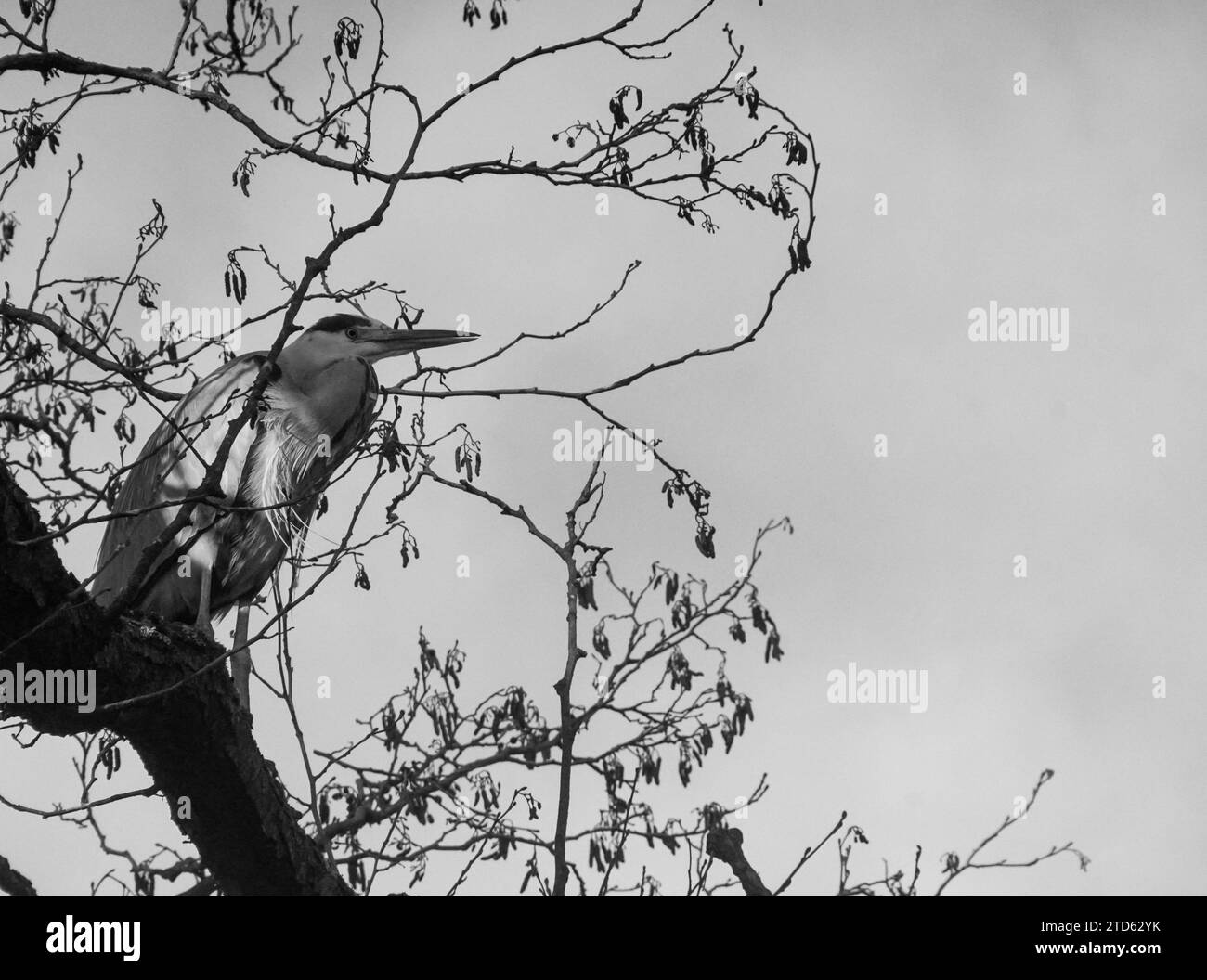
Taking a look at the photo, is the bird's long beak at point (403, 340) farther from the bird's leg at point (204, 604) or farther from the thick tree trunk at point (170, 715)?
the thick tree trunk at point (170, 715)

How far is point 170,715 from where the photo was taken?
318cm

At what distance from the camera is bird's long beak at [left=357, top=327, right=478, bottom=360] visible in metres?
5.87

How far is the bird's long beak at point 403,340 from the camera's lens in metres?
5.87

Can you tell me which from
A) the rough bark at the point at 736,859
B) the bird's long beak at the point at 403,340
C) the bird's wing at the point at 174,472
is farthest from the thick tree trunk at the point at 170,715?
the bird's long beak at the point at 403,340

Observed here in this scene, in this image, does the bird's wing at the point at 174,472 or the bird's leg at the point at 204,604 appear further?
the bird's wing at the point at 174,472

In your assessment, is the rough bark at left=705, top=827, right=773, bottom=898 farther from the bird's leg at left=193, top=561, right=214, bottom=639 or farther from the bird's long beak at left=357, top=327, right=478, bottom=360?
the bird's long beak at left=357, top=327, right=478, bottom=360

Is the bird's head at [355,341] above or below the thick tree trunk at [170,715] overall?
above

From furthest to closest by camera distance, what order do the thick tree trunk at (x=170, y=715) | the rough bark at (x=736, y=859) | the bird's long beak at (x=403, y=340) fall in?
1. the bird's long beak at (x=403, y=340)
2. the rough bark at (x=736, y=859)
3. the thick tree trunk at (x=170, y=715)

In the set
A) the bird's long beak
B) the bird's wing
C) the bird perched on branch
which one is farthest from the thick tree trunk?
the bird's long beak

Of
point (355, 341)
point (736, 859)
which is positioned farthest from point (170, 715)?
Result: point (355, 341)

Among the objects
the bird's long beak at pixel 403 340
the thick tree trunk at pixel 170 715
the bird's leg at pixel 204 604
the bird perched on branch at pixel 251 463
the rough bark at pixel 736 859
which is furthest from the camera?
the bird's long beak at pixel 403 340

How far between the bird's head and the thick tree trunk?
2772 millimetres

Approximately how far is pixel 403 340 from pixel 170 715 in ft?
10.4
